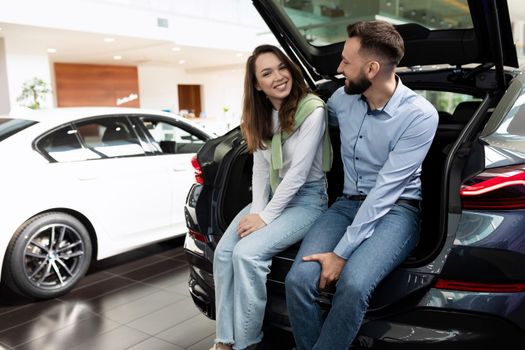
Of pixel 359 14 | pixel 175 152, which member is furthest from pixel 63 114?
pixel 359 14

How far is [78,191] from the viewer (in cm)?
325

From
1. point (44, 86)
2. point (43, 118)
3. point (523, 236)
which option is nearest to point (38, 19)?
point (44, 86)

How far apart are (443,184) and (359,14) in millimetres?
1077

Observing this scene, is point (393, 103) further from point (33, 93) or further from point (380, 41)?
point (33, 93)

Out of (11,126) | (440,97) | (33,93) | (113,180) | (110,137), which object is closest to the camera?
(11,126)

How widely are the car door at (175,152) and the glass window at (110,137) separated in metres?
0.14

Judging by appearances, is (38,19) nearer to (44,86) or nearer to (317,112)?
(44,86)

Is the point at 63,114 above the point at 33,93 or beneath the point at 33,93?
beneath

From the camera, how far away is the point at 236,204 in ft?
7.68

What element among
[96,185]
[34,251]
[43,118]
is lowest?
[34,251]

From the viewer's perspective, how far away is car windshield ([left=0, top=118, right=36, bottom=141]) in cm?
317

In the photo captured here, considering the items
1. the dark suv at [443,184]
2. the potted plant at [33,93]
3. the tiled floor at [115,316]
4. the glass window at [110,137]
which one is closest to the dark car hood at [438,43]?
the dark suv at [443,184]

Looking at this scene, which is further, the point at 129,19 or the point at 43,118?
the point at 129,19

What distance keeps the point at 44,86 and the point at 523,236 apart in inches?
524
